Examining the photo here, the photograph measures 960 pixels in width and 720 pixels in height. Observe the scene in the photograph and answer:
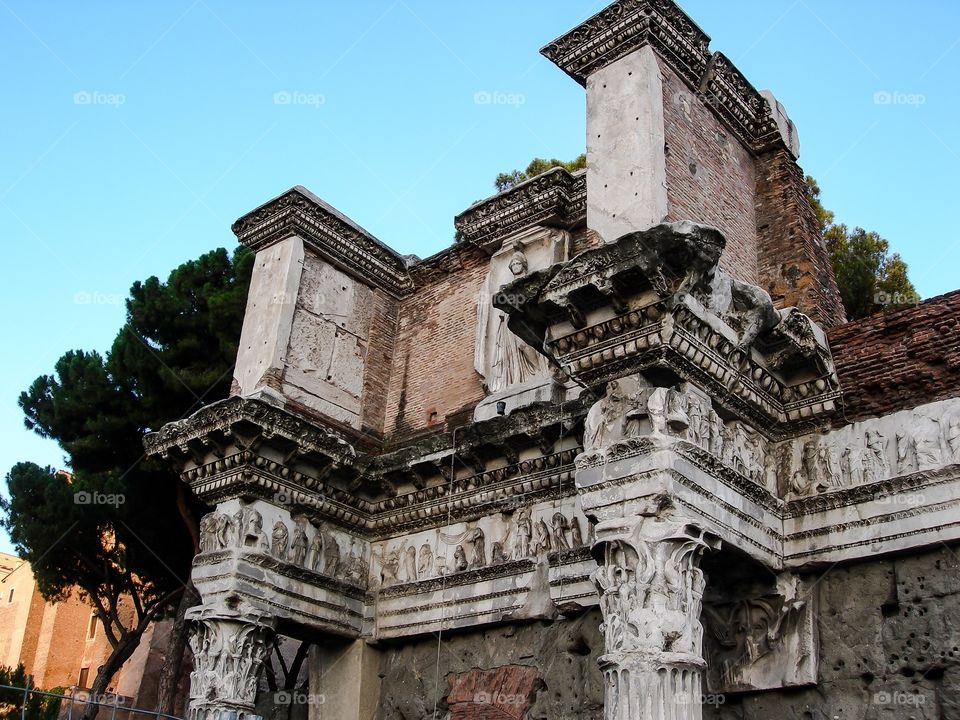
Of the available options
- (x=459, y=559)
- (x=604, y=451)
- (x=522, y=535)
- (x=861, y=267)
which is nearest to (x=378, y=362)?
(x=459, y=559)

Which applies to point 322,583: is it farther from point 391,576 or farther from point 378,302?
point 378,302

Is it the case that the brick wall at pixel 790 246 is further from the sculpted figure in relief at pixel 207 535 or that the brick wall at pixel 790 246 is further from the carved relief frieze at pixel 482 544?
the sculpted figure in relief at pixel 207 535

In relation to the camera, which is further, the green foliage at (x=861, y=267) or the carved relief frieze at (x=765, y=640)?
the green foliage at (x=861, y=267)

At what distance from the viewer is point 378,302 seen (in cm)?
1032

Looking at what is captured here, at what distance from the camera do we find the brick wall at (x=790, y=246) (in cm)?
765

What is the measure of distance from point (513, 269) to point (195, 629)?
3.90 metres

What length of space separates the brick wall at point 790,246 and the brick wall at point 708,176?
0.32 feet

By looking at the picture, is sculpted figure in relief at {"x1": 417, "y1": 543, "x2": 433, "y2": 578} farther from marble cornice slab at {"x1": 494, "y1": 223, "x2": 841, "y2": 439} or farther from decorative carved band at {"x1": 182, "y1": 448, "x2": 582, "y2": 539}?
marble cornice slab at {"x1": 494, "y1": 223, "x2": 841, "y2": 439}

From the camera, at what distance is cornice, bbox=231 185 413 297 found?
9.60 m

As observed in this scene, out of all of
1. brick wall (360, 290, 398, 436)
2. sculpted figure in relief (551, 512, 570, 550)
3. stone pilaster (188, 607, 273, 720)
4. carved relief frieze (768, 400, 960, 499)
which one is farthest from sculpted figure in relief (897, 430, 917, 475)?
brick wall (360, 290, 398, 436)

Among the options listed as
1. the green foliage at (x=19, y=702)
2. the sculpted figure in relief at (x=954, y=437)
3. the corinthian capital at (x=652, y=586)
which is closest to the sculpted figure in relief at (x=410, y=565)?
the corinthian capital at (x=652, y=586)

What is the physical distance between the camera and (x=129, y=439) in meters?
14.5

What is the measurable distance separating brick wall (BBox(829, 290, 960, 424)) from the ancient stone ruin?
15 mm

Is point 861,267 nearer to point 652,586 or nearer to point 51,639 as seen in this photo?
point 652,586
